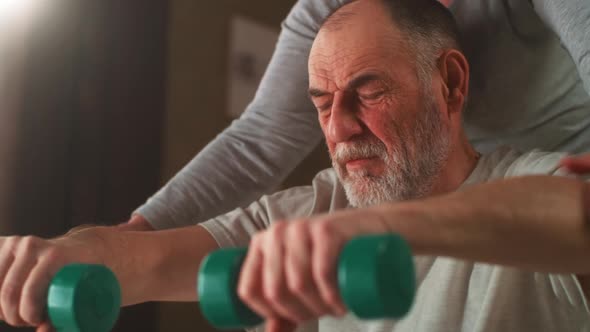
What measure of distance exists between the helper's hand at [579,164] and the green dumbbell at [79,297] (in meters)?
0.55

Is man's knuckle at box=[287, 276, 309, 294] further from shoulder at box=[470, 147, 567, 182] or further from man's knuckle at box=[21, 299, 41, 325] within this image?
shoulder at box=[470, 147, 567, 182]

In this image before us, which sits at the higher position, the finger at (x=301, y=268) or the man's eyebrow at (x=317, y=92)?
the finger at (x=301, y=268)

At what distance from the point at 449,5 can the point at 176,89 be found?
4.08 ft

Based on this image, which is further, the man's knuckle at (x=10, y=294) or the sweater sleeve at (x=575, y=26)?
the sweater sleeve at (x=575, y=26)

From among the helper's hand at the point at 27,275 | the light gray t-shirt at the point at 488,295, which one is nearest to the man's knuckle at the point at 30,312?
the helper's hand at the point at 27,275

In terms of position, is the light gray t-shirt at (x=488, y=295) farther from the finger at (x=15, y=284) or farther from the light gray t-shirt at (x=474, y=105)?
the finger at (x=15, y=284)

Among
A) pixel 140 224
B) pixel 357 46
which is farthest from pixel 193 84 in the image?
pixel 357 46

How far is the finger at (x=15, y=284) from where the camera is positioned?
70cm

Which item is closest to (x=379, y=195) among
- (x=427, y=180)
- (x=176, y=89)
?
(x=427, y=180)

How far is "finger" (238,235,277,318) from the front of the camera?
49 centimetres

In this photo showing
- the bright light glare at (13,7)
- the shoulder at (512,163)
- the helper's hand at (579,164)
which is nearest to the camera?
the helper's hand at (579,164)

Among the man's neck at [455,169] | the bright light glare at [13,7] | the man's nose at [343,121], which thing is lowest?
the man's neck at [455,169]

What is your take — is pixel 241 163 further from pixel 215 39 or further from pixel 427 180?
pixel 215 39

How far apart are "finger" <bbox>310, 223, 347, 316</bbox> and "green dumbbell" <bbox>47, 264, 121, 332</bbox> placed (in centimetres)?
27
